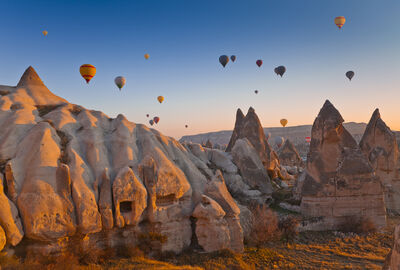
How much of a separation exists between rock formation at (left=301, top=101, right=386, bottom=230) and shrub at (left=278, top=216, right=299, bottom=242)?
2307 mm

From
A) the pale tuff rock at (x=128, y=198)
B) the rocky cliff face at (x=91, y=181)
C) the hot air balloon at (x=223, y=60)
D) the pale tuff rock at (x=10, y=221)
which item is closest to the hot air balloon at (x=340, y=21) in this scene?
the hot air balloon at (x=223, y=60)

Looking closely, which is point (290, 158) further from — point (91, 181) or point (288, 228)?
point (91, 181)

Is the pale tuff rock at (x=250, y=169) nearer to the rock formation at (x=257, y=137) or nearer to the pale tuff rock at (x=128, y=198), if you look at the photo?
the rock formation at (x=257, y=137)

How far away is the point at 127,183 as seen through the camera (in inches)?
508

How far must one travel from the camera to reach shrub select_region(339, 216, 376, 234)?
60.8ft

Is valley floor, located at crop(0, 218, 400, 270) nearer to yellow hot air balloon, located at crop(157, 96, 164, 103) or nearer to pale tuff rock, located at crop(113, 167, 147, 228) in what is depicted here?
pale tuff rock, located at crop(113, 167, 147, 228)

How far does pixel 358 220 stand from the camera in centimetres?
1889

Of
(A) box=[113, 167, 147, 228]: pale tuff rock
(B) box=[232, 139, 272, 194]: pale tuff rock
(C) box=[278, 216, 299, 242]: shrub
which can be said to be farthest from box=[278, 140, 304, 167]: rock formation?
(A) box=[113, 167, 147, 228]: pale tuff rock

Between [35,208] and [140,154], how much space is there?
554cm

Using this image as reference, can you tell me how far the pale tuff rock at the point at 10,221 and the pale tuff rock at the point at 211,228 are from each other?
7131 mm

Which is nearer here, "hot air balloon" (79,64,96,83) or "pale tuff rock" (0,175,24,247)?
"pale tuff rock" (0,175,24,247)

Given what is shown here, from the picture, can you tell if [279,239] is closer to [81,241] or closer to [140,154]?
[140,154]

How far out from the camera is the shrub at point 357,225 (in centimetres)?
1853

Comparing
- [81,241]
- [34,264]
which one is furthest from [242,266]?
[34,264]
